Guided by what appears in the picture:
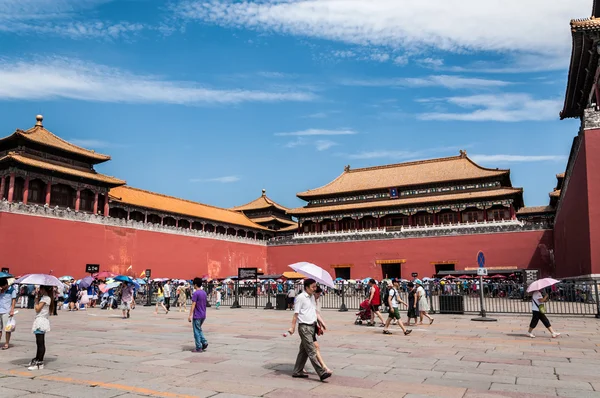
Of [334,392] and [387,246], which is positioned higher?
[387,246]

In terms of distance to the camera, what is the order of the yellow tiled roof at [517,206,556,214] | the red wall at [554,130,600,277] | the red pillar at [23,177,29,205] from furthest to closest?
the yellow tiled roof at [517,206,556,214] < the red pillar at [23,177,29,205] < the red wall at [554,130,600,277]

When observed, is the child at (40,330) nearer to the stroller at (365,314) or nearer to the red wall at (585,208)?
the stroller at (365,314)

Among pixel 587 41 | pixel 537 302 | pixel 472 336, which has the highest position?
pixel 587 41

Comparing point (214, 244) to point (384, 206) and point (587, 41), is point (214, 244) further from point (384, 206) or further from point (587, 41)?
point (587, 41)

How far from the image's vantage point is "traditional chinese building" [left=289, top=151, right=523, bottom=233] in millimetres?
36438

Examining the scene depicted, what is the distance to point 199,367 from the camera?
6.73 metres

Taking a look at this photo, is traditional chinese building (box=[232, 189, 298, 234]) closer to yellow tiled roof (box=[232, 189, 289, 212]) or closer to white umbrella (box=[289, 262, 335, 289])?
yellow tiled roof (box=[232, 189, 289, 212])

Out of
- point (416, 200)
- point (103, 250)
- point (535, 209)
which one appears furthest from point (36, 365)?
point (535, 209)

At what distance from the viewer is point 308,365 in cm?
711

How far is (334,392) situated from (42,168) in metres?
26.9

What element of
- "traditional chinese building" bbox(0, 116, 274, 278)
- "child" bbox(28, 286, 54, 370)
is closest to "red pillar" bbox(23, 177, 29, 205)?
"traditional chinese building" bbox(0, 116, 274, 278)

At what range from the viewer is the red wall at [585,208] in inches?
666

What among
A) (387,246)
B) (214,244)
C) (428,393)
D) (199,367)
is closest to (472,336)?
(428,393)

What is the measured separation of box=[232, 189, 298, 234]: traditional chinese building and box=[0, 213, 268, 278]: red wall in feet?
22.2
